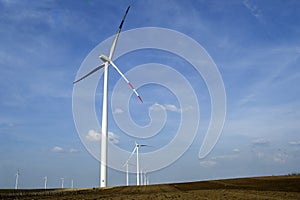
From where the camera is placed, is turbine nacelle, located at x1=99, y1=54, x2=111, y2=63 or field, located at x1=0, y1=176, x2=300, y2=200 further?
turbine nacelle, located at x1=99, y1=54, x2=111, y2=63

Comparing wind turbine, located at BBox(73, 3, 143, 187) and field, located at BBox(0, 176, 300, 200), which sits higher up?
wind turbine, located at BBox(73, 3, 143, 187)

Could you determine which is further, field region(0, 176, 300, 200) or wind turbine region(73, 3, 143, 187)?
wind turbine region(73, 3, 143, 187)

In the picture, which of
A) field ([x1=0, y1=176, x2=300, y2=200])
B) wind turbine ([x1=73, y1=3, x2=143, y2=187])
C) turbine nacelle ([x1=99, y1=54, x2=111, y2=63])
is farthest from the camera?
turbine nacelle ([x1=99, y1=54, x2=111, y2=63])

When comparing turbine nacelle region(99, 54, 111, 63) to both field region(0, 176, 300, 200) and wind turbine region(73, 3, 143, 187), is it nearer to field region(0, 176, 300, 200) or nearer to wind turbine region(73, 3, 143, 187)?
wind turbine region(73, 3, 143, 187)

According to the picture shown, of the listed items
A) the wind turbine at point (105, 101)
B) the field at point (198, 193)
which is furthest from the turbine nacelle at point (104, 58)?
the field at point (198, 193)

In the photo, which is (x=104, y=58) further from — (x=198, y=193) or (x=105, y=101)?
→ (x=198, y=193)

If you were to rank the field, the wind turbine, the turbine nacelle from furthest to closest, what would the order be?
1. the turbine nacelle
2. the wind turbine
3. the field

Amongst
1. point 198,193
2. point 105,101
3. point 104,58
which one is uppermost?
point 104,58

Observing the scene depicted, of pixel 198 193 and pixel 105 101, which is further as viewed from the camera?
pixel 105 101

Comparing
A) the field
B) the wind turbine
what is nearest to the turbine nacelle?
the wind turbine

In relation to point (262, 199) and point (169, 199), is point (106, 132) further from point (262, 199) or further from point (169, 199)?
point (262, 199)

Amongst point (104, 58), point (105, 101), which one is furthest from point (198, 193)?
point (104, 58)

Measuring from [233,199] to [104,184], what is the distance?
126ft

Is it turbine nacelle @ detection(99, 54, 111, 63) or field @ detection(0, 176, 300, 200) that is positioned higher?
turbine nacelle @ detection(99, 54, 111, 63)
